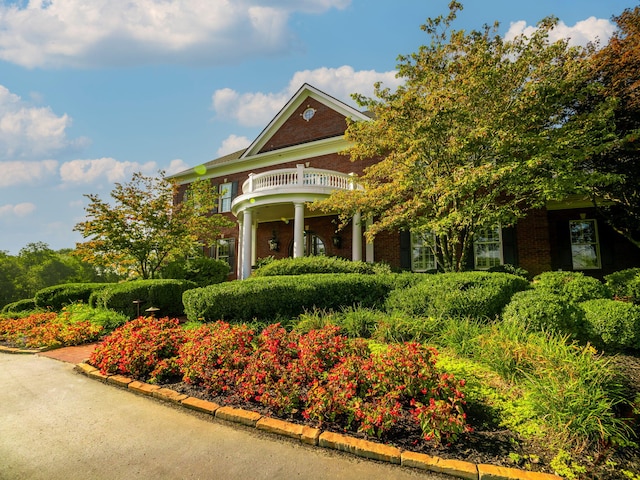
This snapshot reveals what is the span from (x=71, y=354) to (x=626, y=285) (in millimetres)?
11935

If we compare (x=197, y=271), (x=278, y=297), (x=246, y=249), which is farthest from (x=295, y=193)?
(x=278, y=297)

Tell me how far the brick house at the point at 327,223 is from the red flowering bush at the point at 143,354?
24.3 feet

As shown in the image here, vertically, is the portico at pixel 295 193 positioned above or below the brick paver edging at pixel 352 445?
above

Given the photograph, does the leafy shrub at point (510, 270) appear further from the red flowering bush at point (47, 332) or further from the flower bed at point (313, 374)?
the red flowering bush at point (47, 332)

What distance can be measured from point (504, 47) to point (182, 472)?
1078 centimetres

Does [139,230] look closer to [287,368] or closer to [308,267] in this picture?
[308,267]

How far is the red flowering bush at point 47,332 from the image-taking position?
689 cm

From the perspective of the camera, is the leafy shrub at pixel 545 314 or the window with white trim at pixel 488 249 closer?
the leafy shrub at pixel 545 314

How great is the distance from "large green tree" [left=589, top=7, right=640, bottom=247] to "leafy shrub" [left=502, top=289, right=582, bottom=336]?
581 centimetres

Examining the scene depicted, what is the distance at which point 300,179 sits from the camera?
12938mm

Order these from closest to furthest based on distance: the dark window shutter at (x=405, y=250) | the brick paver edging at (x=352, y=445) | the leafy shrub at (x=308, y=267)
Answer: the brick paver edging at (x=352, y=445) < the leafy shrub at (x=308, y=267) < the dark window shutter at (x=405, y=250)

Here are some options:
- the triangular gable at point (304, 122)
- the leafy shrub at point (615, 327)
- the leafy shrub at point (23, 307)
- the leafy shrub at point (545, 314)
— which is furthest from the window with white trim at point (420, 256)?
the leafy shrub at point (23, 307)

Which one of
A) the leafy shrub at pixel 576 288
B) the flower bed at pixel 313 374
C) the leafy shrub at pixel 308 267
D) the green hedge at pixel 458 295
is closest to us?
the flower bed at pixel 313 374

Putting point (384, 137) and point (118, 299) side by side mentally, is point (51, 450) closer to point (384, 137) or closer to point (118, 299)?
point (118, 299)
